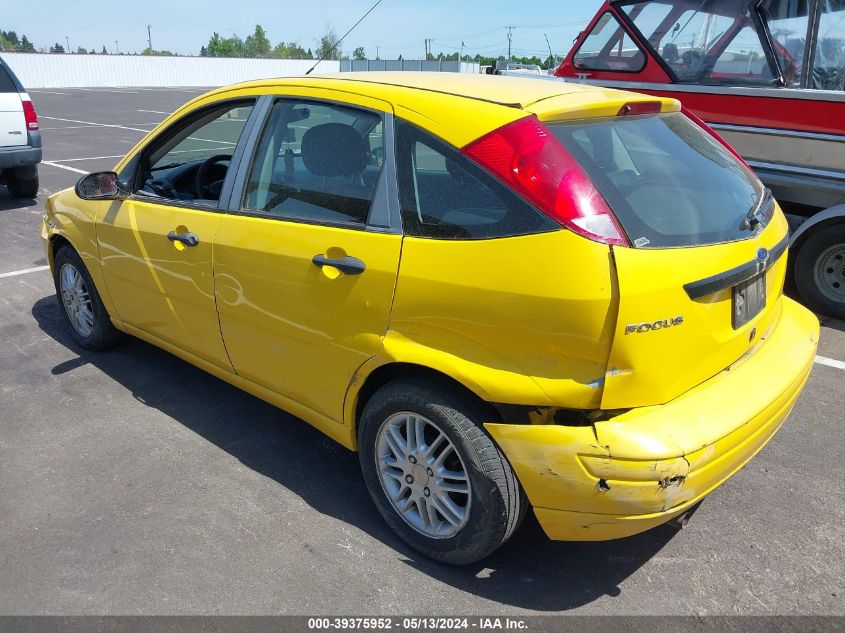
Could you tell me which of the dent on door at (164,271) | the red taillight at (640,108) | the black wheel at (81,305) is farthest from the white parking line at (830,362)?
the black wheel at (81,305)

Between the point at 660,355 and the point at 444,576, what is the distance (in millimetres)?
1154

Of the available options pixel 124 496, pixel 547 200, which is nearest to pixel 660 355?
pixel 547 200

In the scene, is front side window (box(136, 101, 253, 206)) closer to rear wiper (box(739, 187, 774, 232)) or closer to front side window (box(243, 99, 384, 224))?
front side window (box(243, 99, 384, 224))

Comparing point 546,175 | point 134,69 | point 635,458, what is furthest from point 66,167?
point 134,69

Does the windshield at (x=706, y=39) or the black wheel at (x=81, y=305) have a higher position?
→ the windshield at (x=706, y=39)

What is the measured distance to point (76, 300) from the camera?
458cm

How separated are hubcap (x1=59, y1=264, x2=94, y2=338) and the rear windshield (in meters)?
3.30

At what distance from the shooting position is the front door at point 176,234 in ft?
11.1

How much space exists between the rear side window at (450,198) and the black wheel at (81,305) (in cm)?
256

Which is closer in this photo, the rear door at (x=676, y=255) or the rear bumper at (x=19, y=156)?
the rear door at (x=676, y=255)

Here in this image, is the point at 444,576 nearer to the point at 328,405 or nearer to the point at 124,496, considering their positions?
the point at 328,405

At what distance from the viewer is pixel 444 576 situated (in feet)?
8.80

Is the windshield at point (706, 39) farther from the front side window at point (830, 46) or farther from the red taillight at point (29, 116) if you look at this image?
the red taillight at point (29, 116)

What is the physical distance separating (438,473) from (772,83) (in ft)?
16.2
